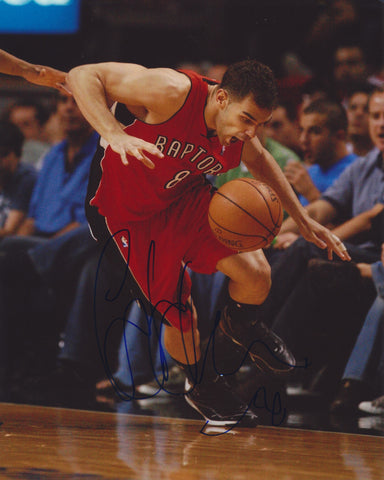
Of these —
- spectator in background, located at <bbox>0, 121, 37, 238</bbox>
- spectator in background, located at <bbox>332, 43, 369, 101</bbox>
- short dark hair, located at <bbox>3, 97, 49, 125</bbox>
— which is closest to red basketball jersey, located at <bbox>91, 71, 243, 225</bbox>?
spectator in background, located at <bbox>332, 43, 369, 101</bbox>

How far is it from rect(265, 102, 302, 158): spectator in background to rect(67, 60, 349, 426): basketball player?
132 centimetres

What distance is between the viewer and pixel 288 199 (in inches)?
136

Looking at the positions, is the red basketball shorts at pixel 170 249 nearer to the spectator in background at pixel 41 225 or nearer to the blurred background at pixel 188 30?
the spectator in background at pixel 41 225

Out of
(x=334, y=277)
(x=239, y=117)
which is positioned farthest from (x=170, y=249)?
(x=334, y=277)

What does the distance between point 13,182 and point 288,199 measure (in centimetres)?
258

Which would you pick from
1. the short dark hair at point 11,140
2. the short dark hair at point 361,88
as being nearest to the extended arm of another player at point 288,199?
the short dark hair at point 361,88

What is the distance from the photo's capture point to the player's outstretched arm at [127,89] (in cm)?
290

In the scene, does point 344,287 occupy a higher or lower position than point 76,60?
lower

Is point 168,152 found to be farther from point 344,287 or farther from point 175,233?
point 344,287

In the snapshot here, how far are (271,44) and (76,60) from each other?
1.49 metres

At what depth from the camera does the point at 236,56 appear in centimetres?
496

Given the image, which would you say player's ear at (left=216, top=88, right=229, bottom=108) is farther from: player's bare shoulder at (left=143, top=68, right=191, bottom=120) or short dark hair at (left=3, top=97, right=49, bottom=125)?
short dark hair at (left=3, top=97, right=49, bottom=125)

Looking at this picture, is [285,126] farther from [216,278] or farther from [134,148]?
[134,148]

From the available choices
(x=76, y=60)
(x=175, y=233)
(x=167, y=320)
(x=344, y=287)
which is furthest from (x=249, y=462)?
(x=76, y=60)
